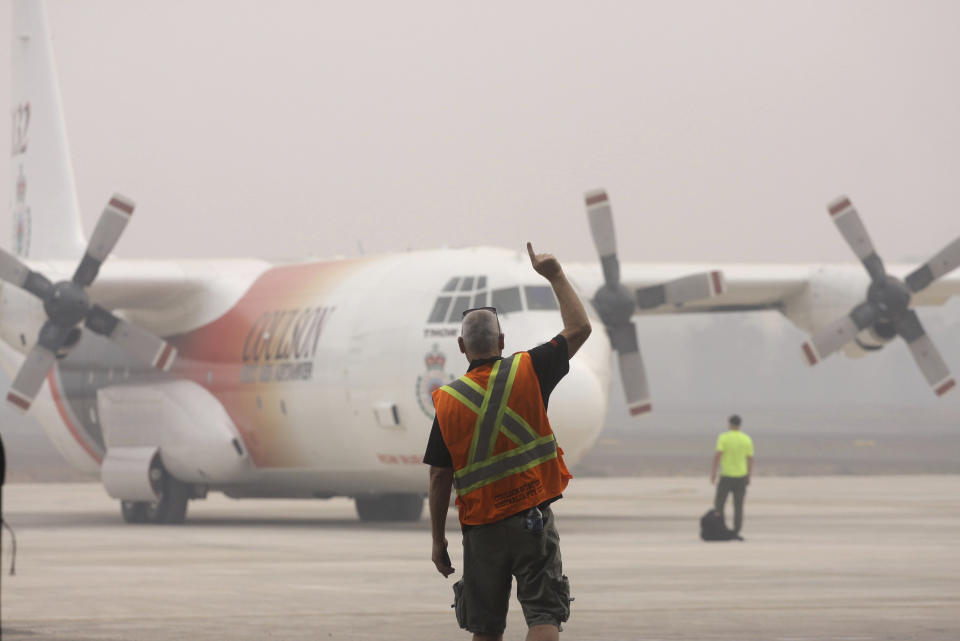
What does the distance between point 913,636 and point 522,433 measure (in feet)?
13.5

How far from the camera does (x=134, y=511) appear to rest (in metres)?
25.5

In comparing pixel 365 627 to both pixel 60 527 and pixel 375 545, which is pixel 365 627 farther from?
pixel 60 527

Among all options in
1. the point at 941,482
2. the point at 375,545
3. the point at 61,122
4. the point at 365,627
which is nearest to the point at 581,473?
the point at 941,482

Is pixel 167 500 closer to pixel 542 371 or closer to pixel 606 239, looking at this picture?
pixel 606 239

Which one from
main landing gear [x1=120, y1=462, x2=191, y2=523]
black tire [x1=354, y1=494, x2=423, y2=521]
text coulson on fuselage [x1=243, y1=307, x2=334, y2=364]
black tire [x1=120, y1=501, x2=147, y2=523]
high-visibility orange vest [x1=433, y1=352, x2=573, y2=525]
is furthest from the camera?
black tire [x1=120, y1=501, x2=147, y2=523]

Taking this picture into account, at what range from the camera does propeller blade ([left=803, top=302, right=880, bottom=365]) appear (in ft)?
82.1

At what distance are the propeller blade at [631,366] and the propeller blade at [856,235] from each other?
152 inches

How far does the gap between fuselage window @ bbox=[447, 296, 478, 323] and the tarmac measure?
2.85 metres

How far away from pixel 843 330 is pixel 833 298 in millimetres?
1888

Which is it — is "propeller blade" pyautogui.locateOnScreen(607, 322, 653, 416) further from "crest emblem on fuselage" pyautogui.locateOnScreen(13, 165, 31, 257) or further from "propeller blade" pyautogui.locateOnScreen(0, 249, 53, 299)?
"crest emblem on fuselage" pyautogui.locateOnScreen(13, 165, 31, 257)

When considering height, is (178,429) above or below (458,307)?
below

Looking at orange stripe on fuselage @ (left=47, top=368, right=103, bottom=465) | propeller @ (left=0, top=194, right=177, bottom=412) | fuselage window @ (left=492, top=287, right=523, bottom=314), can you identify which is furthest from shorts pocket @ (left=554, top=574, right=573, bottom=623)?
orange stripe on fuselage @ (left=47, top=368, right=103, bottom=465)

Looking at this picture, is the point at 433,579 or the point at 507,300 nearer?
the point at 433,579

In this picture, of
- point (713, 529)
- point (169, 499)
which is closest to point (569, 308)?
point (713, 529)
